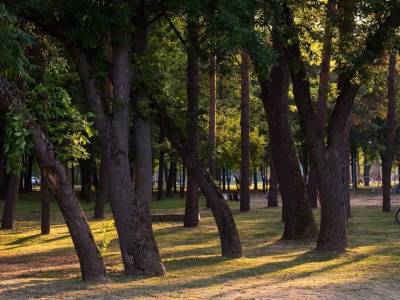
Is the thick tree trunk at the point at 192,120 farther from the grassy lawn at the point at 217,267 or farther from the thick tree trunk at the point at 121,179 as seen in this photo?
the thick tree trunk at the point at 121,179

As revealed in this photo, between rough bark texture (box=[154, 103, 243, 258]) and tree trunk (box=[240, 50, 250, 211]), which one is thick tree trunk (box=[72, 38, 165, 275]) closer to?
rough bark texture (box=[154, 103, 243, 258])

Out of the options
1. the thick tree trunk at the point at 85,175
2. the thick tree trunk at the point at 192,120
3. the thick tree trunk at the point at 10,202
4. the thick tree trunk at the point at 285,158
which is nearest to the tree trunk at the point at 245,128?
the thick tree trunk at the point at 192,120

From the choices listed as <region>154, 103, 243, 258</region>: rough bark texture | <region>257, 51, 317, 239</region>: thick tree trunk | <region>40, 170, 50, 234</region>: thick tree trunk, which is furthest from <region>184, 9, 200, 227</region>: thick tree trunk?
<region>40, 170, 50, 234</region>: thick tree trunk

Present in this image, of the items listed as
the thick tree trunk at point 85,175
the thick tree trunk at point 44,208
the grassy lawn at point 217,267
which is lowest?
the grassy lawn at point 217,267

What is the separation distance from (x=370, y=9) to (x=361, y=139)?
42.8 meters

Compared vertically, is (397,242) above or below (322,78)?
below

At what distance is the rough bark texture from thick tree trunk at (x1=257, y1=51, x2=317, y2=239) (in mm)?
4069

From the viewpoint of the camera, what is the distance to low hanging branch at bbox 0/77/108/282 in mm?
8977

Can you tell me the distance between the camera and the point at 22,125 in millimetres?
8500

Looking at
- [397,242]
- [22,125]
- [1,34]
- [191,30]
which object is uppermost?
[191,30]

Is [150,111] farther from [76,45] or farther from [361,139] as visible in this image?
[361,139]

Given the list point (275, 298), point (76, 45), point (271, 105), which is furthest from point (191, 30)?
point (275, 298)

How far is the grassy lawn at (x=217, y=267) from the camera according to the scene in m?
8.83

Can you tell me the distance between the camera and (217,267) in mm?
12008
